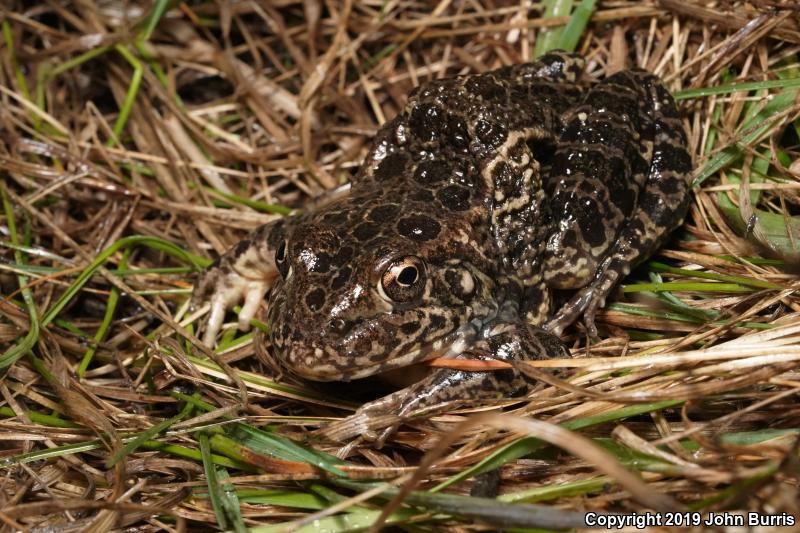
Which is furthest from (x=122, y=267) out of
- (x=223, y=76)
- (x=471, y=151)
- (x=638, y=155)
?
(x=638, y=155)

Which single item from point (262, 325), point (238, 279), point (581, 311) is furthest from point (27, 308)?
point (581, 311)

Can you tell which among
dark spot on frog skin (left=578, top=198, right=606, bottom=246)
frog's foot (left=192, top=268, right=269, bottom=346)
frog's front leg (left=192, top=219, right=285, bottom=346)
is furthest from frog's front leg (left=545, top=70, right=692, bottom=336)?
frog's foot (left=192, top=268, right=269, bottom=346)

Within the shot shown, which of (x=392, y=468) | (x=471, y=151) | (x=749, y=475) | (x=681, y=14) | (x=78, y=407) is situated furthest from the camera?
(x=681, y=14)

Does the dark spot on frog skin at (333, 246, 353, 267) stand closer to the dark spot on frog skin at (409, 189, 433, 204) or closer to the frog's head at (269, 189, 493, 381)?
the frog's head at (269, 189, 493, 381)

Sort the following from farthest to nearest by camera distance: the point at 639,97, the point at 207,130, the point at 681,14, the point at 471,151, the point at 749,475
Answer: the point at 207,130
the point at 681,14
the point at 639,97
the point at 471,151
the point at 749,475

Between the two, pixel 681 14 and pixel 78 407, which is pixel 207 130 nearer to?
pixel 78 407

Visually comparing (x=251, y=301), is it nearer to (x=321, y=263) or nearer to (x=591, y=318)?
(x=321, y=263)

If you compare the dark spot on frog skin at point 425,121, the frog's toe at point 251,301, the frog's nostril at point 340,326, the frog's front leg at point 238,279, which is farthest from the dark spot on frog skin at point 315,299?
the dark spot on frog skin at point 425,121

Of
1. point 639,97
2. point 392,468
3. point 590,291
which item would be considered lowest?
point 392,468
